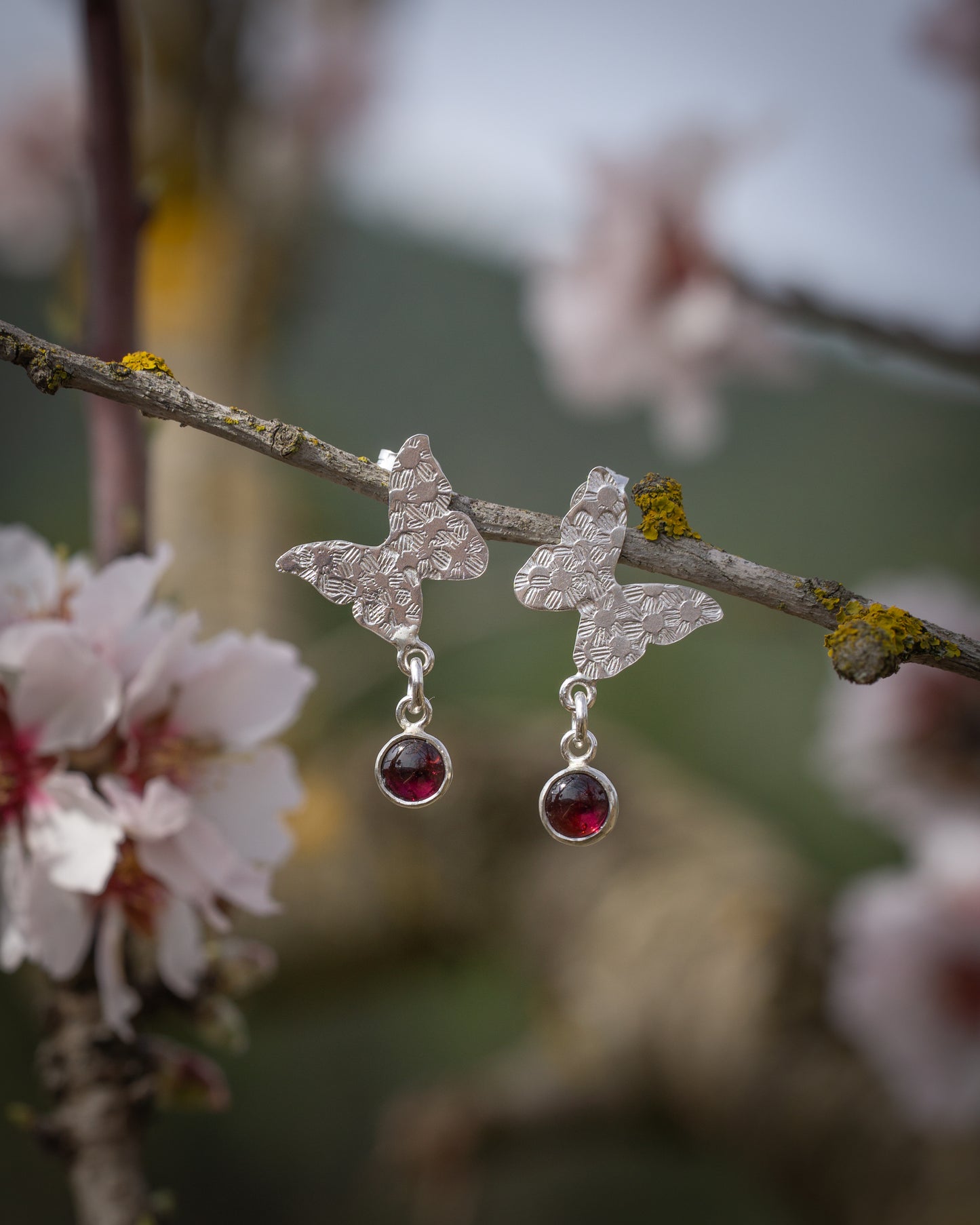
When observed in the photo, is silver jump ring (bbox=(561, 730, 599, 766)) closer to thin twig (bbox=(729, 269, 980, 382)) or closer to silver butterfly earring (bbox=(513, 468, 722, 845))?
silver butterfly earring (bbox=(513, 468, 722, 845))

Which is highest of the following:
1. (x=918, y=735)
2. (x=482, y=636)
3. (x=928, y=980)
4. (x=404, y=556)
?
(x=482, y=636)

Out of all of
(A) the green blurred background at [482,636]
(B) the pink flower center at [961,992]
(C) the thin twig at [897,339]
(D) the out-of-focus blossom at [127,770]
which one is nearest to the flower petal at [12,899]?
(D) the out-of-focus blossom at [127,770]

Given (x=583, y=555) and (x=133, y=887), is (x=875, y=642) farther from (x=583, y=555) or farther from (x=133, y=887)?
(x=133, y=887)

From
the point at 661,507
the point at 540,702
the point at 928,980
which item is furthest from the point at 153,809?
the point at 540,702

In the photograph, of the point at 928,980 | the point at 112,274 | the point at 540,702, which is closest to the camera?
the point at 112,274

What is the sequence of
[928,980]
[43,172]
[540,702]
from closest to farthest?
[928,980] < [43,172] < [540,702]

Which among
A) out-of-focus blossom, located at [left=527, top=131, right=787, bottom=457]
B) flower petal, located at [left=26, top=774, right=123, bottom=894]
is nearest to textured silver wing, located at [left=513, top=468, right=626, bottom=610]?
flower petal, located at [left=26, top=774, right=123, bottom=894]

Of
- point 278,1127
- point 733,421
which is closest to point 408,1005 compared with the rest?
point 278,1127

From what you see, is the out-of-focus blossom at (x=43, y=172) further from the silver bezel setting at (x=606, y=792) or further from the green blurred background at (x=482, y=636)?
the silver bezel setting at (x=606, y=792)
